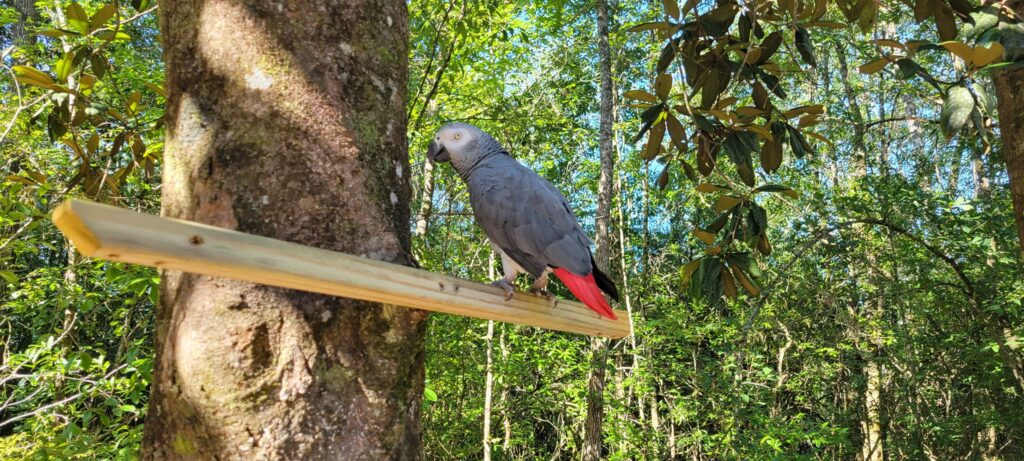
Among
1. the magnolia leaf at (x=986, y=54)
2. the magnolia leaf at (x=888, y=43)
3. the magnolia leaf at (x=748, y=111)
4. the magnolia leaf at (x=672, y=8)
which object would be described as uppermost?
the magnolia leaf at (x=672, y=8)

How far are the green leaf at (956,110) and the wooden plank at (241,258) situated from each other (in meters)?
1.21

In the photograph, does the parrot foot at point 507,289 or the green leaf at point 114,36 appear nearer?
the parrot foot at point 507,289

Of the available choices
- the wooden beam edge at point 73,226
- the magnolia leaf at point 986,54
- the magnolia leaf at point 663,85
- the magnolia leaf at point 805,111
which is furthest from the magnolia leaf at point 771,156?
the wooden beam edge at point 73,226

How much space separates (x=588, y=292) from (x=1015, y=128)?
114cm

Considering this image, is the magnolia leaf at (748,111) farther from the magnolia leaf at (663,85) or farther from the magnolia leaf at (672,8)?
the magnolia leaf at (672,8)

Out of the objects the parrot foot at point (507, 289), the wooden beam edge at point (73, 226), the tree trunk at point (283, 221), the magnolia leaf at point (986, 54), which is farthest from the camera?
the parrot foot at point (507, 289)

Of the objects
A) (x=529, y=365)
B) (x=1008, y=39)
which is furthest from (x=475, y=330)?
(x=1008, y=39)

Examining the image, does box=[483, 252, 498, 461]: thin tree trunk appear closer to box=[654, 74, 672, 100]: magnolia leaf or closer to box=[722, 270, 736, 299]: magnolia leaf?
box=[722, 270, 736, 299]: magnolia leaf

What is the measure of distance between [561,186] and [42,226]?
5.17 meters

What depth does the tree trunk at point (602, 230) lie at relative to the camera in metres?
4.79

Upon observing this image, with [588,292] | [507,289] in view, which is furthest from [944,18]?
[507,289]

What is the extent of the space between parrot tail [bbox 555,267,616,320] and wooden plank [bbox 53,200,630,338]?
1.68 ft

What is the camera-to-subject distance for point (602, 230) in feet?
15.7

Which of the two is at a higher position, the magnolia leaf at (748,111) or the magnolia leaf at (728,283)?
the magnolia leaf at (748,111)
